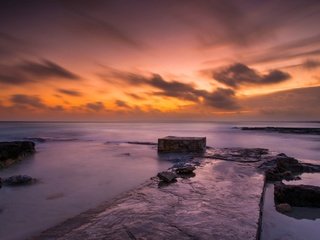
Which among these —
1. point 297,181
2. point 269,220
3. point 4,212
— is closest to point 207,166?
point 297,181

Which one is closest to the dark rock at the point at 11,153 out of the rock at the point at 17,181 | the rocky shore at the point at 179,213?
the rock at the point at 17,181

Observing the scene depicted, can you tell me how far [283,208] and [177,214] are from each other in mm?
2683

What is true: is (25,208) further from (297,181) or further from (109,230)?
(297,181)

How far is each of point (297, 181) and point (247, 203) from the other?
4.49m

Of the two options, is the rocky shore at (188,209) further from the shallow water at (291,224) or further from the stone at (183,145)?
the stone at (183,145)

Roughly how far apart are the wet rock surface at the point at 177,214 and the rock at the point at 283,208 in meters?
0.48

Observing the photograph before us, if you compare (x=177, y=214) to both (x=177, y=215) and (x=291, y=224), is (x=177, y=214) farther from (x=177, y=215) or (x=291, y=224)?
(x=291, y=224)

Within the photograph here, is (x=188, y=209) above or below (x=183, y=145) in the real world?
below

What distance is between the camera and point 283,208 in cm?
549

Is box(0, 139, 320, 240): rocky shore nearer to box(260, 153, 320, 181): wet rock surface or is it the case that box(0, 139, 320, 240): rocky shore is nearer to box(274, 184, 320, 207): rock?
box(274, 184, 320, 207): rock

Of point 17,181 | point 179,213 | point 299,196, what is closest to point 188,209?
point 179,213

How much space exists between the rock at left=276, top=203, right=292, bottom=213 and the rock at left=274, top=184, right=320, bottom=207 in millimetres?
370

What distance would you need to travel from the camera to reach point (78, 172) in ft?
33.2


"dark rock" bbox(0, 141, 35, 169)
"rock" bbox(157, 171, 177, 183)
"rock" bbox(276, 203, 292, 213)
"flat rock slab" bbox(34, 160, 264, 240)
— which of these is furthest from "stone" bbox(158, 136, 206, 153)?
"rock" bbox(276, 203, 292, 213)
